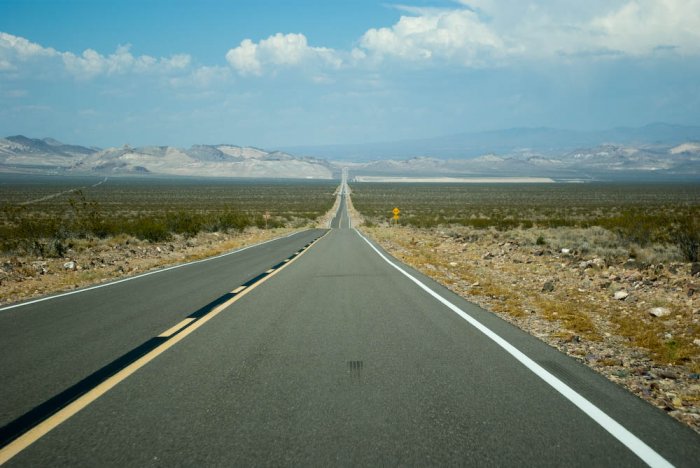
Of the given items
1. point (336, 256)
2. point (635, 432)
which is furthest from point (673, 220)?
point (635, 432)

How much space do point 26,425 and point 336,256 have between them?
1554 centimetres

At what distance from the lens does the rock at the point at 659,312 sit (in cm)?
881

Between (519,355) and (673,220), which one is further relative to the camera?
(673,220)

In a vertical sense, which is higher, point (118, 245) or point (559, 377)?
point (559, 377)

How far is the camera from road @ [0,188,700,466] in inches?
147

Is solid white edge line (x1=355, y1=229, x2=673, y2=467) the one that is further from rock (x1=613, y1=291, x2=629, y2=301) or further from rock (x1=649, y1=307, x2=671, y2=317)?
rock (x1=613, y1=291, x2=629, y2=301)

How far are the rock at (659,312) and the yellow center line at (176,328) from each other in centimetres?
717

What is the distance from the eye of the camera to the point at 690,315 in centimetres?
866

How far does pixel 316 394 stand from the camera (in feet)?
15.7

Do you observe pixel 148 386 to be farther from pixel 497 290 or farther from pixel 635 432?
pixel 497 290

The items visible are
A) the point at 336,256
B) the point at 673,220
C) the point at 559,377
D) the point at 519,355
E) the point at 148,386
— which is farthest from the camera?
the point at 673,220

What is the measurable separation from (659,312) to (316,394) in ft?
21.7

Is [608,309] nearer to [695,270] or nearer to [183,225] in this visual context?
[695,270]

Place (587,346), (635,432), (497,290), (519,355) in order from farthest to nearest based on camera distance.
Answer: (497,290)
(587,346)
(519,355)
(635,432)
